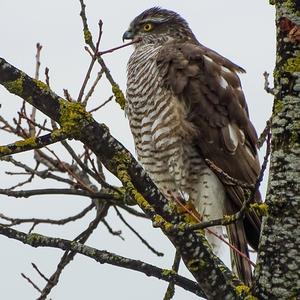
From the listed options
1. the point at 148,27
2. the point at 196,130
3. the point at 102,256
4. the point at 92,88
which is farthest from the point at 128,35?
the point at 102,256

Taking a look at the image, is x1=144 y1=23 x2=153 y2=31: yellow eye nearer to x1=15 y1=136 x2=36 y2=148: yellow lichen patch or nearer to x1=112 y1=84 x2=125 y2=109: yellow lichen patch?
x1=112 y1=84 x2=125 y2=109: yellow lichen patch

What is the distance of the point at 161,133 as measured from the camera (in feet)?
19.5

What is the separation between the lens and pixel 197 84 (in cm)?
597

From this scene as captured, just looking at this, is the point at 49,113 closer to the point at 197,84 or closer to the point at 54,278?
the point at 54,278

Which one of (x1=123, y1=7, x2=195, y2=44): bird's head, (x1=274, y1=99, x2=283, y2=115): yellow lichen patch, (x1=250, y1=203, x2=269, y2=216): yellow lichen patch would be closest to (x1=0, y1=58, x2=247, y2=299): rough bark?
(x1=250, y1=203, x2=269, y2=216): yellow lichen patch

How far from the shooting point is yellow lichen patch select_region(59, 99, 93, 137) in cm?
305

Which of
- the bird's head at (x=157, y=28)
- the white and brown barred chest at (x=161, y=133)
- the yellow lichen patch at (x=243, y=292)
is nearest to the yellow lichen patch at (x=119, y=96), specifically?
the yellow lichen patch at (x=243, y=292)

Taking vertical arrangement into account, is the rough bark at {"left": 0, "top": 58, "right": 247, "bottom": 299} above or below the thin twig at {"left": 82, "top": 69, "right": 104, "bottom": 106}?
below

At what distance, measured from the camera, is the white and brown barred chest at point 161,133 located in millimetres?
5887

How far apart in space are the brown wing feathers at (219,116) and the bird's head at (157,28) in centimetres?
117

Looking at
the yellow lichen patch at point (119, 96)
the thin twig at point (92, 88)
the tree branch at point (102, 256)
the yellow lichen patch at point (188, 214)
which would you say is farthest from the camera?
the thin twig at point (92, 88)

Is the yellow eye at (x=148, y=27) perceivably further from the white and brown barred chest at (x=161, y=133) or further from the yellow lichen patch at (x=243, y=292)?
the yellow lichen patch at (x=243, y=292)

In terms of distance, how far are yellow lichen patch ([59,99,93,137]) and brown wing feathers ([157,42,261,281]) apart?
283cm

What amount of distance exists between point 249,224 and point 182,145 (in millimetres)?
830
